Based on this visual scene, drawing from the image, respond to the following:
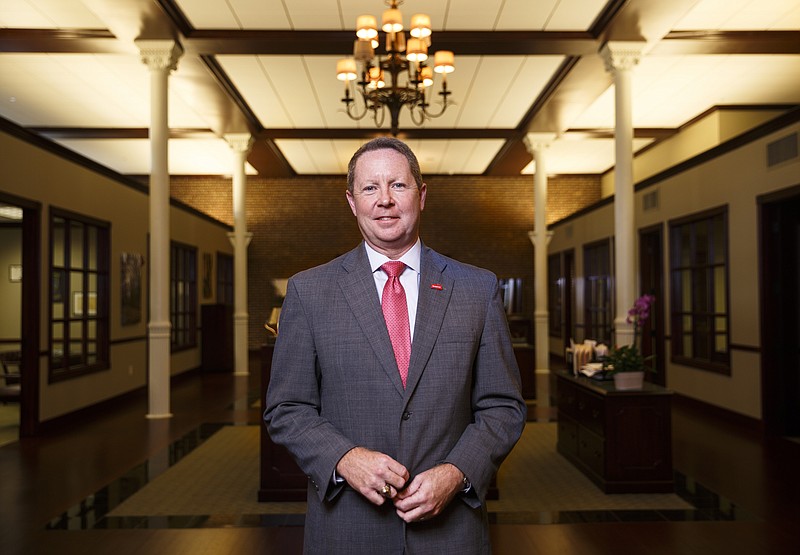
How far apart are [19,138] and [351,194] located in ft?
20.3

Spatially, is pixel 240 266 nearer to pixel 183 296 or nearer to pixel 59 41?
pixel 183 296

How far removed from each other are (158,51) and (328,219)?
9519mm

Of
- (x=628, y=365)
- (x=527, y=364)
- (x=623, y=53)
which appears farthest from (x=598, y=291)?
(x=628, y=365)

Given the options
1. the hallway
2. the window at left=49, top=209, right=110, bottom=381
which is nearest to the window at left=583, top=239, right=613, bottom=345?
the hallway

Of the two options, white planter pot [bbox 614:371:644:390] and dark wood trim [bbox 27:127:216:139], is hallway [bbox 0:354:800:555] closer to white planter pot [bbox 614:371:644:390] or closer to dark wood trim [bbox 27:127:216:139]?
white planter pot [bbox 614:371:644:390]

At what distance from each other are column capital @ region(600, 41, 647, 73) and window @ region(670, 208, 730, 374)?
6.27ft

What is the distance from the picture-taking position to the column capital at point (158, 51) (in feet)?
24.7

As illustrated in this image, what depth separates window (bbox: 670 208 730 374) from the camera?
26.5ft

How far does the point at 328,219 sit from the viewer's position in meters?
17.0

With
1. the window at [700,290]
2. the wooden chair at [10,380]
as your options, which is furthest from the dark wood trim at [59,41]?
the window at [700,290]

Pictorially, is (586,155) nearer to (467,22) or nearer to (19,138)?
(467,22)

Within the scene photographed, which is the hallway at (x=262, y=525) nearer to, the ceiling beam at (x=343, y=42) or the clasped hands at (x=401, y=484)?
the clasped hands at (x=401, y=484)

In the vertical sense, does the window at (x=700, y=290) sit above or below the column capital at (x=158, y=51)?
below

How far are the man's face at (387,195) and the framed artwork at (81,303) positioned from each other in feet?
24.3
